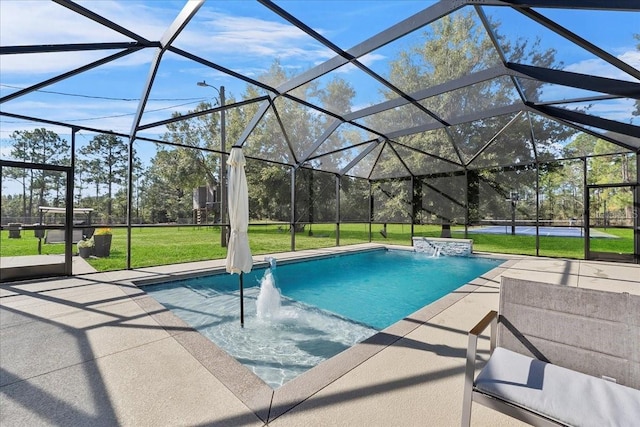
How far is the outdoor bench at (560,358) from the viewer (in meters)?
1.52

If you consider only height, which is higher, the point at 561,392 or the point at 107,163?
the point at 107,163

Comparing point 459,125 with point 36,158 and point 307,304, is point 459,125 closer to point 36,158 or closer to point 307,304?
point 307,304

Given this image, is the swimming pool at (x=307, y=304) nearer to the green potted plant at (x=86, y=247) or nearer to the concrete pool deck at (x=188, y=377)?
the concrete pool deck at (x=188, y=377)

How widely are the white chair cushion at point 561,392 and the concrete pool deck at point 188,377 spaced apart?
409 mm

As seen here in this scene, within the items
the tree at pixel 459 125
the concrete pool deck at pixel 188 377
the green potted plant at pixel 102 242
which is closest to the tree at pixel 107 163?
the green potted plant at pixel 102 242

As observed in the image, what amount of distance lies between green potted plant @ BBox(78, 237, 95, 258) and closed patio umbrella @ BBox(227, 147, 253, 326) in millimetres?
6671

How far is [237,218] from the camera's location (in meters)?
4.35

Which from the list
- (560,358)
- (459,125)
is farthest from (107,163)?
(459,125)

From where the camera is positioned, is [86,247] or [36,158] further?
[86,247]

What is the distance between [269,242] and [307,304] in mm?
8204

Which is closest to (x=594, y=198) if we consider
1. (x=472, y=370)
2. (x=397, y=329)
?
(x=397, y=329)

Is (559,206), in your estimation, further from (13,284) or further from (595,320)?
(13,284)

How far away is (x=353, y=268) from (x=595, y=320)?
24.8ft

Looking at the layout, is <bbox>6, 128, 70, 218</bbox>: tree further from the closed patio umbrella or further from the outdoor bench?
the outdoor bench
